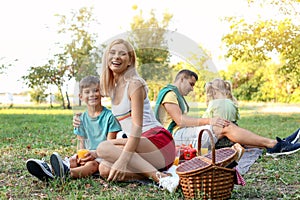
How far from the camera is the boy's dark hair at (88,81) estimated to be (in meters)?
3.92

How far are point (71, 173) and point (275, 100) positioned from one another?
17794mm

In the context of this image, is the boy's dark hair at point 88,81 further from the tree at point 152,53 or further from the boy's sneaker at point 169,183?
the boy's sneaker at point 169,183

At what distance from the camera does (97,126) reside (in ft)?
12.9

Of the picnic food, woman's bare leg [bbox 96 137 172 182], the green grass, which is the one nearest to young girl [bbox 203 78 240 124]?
the green grass

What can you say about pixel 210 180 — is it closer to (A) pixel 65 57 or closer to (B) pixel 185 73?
(B) pixel 185 73

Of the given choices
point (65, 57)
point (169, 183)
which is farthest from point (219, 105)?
point (65, 57)

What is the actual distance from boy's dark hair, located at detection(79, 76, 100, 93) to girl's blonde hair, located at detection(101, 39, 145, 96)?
252mm

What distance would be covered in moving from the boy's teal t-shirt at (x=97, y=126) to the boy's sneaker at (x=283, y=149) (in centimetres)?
193

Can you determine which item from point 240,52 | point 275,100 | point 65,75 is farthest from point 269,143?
point 275,100

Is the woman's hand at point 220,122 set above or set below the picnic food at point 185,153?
above

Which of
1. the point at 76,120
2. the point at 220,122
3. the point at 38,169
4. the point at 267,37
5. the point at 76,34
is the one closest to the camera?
the point at 38,169

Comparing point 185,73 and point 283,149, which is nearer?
point 185,73

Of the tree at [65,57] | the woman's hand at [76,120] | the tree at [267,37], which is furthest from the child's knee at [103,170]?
the tree at [65,57]

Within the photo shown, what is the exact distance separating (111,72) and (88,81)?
1.32 ft
